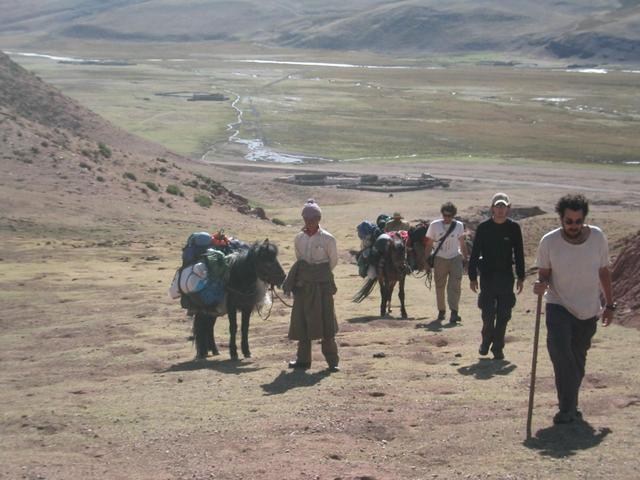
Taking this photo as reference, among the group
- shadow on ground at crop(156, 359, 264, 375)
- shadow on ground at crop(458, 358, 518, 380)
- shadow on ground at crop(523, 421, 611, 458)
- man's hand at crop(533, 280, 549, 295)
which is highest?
man's hand at crop(533, 280, 549, 295)

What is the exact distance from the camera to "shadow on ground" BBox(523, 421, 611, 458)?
788cm

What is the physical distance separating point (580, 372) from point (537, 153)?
52515 mm

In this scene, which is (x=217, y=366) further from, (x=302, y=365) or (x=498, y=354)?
(x=498, y=354)

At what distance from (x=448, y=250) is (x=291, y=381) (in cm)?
428

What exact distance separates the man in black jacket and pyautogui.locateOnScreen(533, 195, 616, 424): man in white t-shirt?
2506 mm

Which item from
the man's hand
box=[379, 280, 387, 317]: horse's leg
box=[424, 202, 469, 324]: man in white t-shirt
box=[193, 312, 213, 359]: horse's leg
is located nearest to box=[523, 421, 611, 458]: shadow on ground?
the man's hand

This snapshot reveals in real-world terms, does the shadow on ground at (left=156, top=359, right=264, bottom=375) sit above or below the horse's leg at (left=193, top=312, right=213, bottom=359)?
below

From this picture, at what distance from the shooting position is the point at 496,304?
11602 mm

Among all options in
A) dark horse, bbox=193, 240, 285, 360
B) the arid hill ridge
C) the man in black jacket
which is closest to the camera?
the man in black jacket

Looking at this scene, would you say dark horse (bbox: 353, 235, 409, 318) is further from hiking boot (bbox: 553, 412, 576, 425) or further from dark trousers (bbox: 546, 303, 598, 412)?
hiking boot (bbox: 553, 412, 576, 425)

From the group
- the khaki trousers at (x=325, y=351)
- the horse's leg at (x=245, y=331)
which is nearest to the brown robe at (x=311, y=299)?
the khaki trousers at (x=325, y=351)

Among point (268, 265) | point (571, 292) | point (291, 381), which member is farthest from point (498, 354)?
point (571, 292)

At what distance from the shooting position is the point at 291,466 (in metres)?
7.91

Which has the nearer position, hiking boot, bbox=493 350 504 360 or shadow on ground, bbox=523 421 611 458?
shadow on ground, bbox=523 421 611 458
